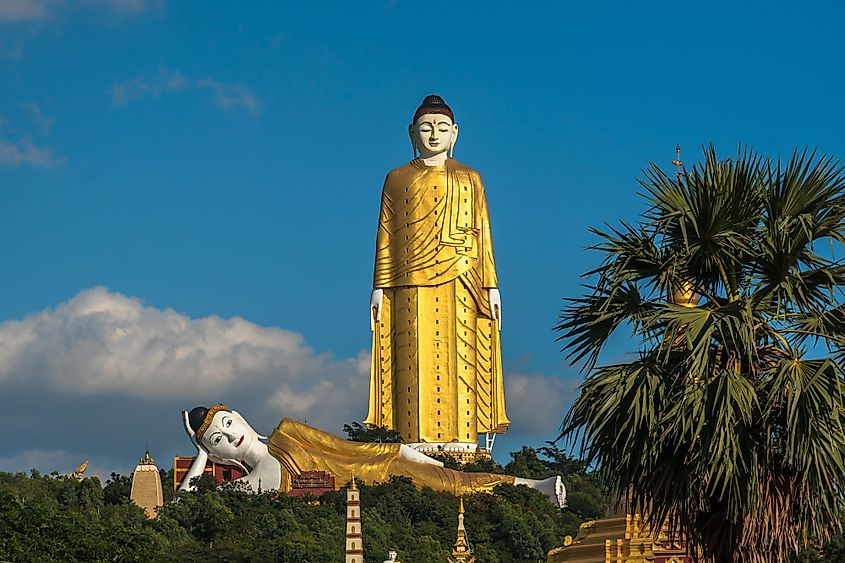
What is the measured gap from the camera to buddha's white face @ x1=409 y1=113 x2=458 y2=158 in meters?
53.2

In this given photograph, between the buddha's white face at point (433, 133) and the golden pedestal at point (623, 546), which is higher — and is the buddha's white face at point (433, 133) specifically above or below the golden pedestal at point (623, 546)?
above

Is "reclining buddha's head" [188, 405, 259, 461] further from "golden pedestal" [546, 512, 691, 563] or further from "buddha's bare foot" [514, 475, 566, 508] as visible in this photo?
"golden pedestal" [546, 512, 691, 563]

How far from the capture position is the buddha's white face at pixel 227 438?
49.4m

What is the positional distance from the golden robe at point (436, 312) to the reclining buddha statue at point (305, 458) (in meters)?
3.08

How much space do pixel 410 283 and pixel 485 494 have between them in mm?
8505

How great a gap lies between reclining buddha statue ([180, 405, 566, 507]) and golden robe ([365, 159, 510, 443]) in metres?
3.08

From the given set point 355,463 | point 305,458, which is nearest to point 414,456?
point 355,463

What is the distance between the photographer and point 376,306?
53.7 metres

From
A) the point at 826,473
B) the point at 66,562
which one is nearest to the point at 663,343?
the point at 826,473

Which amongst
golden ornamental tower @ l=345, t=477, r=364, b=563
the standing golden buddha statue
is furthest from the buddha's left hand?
golden ornamental tower @ l=345, t=477, r=364, b=563

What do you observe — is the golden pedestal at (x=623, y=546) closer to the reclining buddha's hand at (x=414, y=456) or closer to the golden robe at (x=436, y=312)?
the reclining buddha's hand at (x=414, y=456)

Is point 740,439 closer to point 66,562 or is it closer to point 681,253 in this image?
point 681,253

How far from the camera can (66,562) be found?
2461cm

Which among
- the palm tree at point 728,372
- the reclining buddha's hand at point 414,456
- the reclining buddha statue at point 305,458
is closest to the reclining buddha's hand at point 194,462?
the reclining buddha statue at point 305,458
